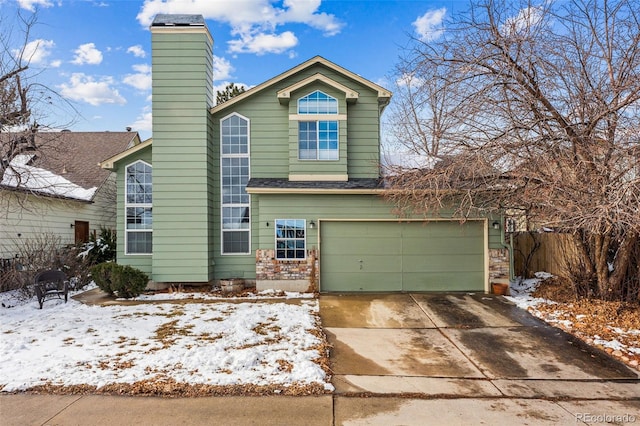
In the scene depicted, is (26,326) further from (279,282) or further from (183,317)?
(279,282)

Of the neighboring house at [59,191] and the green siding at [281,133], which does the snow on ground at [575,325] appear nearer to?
the green siding at [281,133]

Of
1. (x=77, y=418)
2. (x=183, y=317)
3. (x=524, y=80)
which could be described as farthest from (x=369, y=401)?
(x=524, y=80)

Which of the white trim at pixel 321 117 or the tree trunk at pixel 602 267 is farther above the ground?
the white trim at pixel 321 117

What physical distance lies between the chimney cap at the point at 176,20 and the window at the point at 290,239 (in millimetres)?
6127

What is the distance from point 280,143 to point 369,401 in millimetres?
8397

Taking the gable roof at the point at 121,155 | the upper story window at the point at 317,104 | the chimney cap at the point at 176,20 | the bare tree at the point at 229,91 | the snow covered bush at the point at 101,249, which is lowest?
the snow covered bush at the point at 101,249

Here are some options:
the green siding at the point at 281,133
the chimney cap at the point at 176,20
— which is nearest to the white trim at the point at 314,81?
the green siding at the point at 281,133

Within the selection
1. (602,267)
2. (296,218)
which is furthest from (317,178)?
(602,267)

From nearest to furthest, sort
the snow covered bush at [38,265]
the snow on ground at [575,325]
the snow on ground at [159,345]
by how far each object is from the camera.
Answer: the snow on ground at [159,345] < the snow on ground at [575,325] < the snow covered bush at [38,265]

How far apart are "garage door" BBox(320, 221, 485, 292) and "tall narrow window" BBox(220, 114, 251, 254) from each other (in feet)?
8.15

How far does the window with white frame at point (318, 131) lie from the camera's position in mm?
10758

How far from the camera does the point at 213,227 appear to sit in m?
10.9

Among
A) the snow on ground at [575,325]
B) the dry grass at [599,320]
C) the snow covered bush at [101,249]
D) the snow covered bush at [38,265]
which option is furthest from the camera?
the snow covered bush at [101,249]

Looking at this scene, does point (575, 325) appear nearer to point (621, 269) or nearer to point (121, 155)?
point (621, 269)
